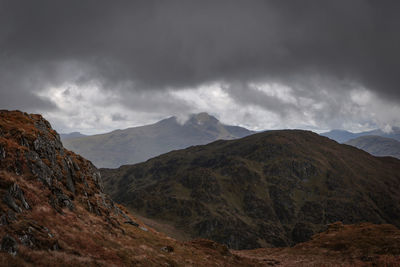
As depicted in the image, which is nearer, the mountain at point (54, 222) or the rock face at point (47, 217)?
the rock face at point (47, 217)

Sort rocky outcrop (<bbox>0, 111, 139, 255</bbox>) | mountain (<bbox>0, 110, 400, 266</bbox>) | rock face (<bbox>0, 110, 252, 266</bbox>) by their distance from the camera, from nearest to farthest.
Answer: rock face (<bbox>0, 110, 252, 266</bbox>)
mountain (<bbox>0, 110, 400, 266</bbox>)
rocky outcrop (<bbox>0, 111, 139, 255</bbox>)

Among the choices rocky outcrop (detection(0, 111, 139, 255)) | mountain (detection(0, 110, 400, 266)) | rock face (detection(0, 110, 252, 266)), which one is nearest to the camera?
rock face (detection(0, 110, 252, 266))

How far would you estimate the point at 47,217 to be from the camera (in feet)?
69.5

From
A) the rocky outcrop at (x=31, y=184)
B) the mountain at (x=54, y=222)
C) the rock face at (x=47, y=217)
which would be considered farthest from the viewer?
the rocky outcrop at (x=31, y=184)

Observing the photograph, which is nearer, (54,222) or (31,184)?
(54,222)

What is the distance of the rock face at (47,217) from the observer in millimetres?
14953

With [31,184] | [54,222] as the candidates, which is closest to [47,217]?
[54,222]

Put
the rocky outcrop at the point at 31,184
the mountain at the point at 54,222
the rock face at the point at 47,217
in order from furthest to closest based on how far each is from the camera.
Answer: the rocky outcrop at the point at 31,184
the mountain at the point at 54,222
the rock face at the point at 47,217

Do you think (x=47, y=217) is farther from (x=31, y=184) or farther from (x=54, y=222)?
(x=31, y=184)

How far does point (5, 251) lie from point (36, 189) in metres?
13.6

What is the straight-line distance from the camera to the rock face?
1495 centimetres

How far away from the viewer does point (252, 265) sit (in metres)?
42.6

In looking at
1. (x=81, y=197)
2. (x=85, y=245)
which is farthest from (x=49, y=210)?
(x=81, y=197)

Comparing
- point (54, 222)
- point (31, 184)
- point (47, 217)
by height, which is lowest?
point (54, 222)
